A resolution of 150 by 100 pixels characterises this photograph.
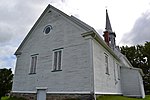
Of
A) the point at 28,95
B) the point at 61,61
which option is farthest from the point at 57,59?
the point at 28,95

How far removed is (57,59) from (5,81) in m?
8.22

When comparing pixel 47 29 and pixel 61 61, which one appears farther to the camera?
pixel 47 29

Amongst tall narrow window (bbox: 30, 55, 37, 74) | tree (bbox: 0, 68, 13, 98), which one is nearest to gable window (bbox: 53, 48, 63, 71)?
tall narrow window (bbox: 30, 55, 37, 74)

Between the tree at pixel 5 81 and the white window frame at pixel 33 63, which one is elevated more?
the white window frame at pixel 33 63

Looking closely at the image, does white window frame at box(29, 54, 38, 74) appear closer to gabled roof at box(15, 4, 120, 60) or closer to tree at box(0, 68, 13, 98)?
gabled roof at box(15, 4, 120, 60)

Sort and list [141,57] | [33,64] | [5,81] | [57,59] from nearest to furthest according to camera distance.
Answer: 1. [57,59]
2. [33,64]
3. [5,81]
4. [141,57]

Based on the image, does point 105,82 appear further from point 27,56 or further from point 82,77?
point 27,56

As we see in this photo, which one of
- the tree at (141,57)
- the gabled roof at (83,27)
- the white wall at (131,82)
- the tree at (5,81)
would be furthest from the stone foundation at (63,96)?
the tree at (141,57)

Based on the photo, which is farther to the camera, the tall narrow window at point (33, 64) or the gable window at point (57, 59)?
the tall narrow window at point (33, 64)

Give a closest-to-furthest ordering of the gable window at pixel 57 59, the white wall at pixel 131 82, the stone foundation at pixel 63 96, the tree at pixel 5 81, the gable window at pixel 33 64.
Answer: the stone foundation at pixel 63 96
the gable window at pixel 57 59
the gable window at pixel 33 64
the tree at pixel 5 81
the white wall at pixel 131 82

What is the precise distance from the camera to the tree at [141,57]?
37500mm

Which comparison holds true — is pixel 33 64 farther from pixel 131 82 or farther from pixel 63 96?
pixel 131 82

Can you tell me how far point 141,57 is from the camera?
4081 cm

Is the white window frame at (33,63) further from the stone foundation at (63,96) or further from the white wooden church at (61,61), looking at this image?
the stone foundation at (63,96)
